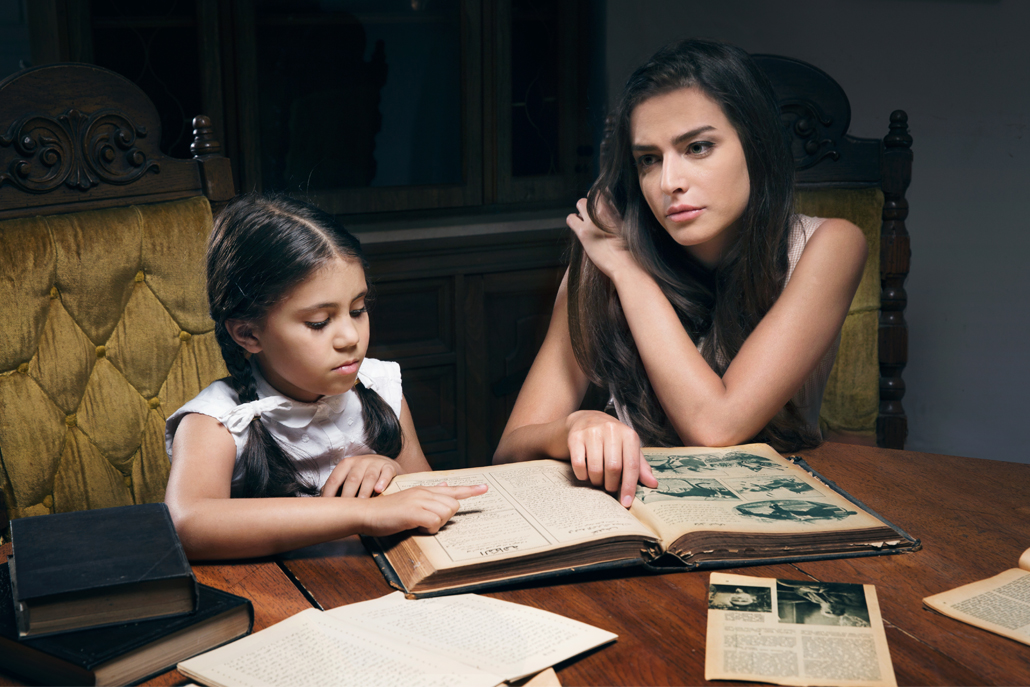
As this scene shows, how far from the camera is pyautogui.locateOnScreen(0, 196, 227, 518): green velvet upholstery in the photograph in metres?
1.32

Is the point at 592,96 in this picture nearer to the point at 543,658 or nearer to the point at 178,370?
the point at 178,370

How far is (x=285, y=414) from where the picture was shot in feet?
3.91

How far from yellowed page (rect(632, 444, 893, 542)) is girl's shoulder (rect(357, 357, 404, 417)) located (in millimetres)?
398

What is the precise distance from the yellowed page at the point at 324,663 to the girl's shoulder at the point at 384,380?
578mm

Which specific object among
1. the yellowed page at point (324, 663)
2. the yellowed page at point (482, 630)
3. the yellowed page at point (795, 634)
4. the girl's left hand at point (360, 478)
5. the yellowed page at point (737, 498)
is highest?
the girl's left hand at point (360, 478)

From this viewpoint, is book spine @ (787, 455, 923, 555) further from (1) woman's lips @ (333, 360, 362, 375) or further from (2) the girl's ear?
(2) the girl's ear

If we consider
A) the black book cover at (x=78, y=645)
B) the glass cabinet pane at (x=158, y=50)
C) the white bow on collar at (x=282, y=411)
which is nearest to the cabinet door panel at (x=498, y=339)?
the glass cabinet pane at (x=158, y=50)

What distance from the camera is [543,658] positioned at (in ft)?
2.35

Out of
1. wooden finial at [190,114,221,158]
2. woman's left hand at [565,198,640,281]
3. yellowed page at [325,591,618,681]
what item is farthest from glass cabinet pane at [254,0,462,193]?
yellowed page at [325,591,618,681]

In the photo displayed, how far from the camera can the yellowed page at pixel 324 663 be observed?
68 centimetres

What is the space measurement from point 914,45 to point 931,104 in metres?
0.17

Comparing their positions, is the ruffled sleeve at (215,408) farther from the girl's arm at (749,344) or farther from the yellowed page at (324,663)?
the girl's arm at (749,344)

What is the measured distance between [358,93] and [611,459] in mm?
1990

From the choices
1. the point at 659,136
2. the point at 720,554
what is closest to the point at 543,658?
the point at 720,554
